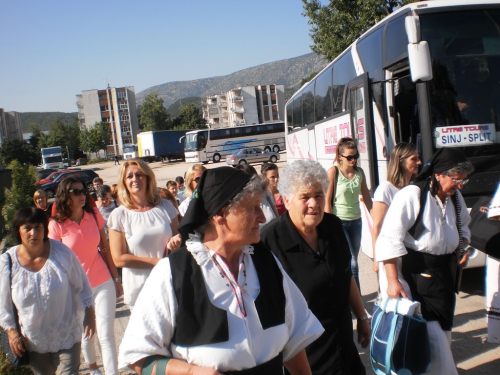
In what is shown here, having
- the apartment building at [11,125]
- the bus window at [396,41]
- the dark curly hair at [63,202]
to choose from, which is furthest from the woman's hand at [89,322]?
the apartment building at [11,125]

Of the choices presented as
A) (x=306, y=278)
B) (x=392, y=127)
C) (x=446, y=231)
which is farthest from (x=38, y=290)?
(x=392, y=127)

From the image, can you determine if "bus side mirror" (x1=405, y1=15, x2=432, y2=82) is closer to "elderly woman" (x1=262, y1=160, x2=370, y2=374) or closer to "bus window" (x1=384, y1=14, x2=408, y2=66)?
"bus window" (x1=384, y1=14, x2=408, y2=66)

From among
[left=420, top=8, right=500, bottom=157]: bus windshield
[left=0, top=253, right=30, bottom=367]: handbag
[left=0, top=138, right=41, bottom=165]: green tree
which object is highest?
[left=0, top=138, right=41, bottom=165]: green tree

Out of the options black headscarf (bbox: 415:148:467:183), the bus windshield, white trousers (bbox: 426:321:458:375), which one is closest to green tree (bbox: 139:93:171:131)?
the bus windshield

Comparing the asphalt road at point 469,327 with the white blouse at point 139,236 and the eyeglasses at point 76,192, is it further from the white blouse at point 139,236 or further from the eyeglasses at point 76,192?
the eyeglasses at point 76,192

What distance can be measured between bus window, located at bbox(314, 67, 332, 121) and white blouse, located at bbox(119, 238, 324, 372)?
356 inches

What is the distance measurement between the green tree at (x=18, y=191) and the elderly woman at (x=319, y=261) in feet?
29.6

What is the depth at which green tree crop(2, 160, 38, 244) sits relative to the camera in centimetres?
1073

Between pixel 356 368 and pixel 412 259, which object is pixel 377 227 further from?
pixel 356 368

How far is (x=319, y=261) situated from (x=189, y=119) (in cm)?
10669

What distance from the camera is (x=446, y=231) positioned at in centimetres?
356

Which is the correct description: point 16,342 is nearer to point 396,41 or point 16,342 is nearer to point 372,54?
point 396,41

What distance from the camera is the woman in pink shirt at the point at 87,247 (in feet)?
15.3

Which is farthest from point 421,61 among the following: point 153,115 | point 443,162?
point 153,115
